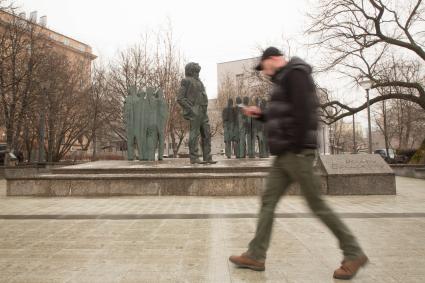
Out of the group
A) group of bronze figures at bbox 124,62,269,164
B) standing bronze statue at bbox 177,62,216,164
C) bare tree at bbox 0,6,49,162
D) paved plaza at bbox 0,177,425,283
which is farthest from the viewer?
bare tree at bbox 0,6,49,162

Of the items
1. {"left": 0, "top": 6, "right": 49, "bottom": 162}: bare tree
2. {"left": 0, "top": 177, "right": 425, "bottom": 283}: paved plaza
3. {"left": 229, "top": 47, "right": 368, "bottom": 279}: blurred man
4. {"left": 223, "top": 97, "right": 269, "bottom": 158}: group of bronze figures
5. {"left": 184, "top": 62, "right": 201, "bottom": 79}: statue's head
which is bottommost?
{"left": 0, "top": 177, "right": 425, "bottom": 283}: paved plaza

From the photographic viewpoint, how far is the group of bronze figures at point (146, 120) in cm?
1298

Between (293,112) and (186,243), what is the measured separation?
7.20 ft

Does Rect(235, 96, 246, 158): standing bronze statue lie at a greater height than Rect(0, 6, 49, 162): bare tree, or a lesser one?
lesser

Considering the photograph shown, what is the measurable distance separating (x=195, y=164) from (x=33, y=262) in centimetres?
789

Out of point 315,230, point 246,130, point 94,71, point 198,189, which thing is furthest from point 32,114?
point 315,230

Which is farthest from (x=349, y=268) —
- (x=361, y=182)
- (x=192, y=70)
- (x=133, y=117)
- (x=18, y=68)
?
(x=18, y=68)

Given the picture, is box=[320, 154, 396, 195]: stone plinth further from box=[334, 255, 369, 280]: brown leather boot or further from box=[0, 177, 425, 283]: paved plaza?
box=[334, 255, 369, 280]: brown leather boot

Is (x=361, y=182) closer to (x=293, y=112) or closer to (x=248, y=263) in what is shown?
(x=248, y=263)

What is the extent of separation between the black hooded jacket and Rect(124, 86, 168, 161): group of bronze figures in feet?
33.7

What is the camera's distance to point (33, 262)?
3.44 meters

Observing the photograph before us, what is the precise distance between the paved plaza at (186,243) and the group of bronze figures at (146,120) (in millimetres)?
5787

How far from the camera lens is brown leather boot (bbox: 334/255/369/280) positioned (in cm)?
279

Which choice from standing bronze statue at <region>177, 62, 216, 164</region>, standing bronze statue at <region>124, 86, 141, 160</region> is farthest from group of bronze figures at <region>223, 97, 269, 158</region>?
standing bronze statue at <region>177, 62, 216, 164</region>
